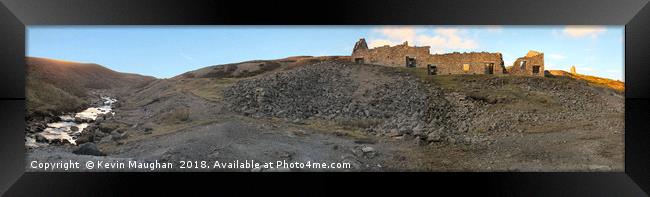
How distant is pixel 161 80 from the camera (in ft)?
22.5

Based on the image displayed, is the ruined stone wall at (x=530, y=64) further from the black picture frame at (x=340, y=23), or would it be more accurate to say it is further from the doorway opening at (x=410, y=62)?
the doorway opening at (x=410, y=62)

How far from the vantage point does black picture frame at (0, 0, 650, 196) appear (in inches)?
245

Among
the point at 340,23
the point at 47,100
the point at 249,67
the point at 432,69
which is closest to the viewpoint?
the point at 340,23

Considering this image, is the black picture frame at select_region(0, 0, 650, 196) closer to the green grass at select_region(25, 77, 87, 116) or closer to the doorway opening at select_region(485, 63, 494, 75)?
the green grass at select_region(25, 77, 87, 116)

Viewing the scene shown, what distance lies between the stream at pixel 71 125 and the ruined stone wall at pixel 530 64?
5.74m

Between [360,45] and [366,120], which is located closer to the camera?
[360,45]

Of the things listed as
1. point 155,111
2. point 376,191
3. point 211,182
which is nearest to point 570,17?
point 376,191

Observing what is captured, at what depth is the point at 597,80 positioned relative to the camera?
22.0 feet

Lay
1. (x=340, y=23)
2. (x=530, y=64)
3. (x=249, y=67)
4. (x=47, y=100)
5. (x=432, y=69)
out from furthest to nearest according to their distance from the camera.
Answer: (x=432, y=69), (x=249, y=67), (x=530, y=64), (x=47, y=100), (x=340, y=23)

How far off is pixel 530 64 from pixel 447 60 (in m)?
1.14

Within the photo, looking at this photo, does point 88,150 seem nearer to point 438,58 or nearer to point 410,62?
point 410,62

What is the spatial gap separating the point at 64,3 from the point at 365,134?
14.2ft

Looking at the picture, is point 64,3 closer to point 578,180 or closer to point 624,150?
point 578,180

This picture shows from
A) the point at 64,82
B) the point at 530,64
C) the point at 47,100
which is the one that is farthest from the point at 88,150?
the point at 530,64
